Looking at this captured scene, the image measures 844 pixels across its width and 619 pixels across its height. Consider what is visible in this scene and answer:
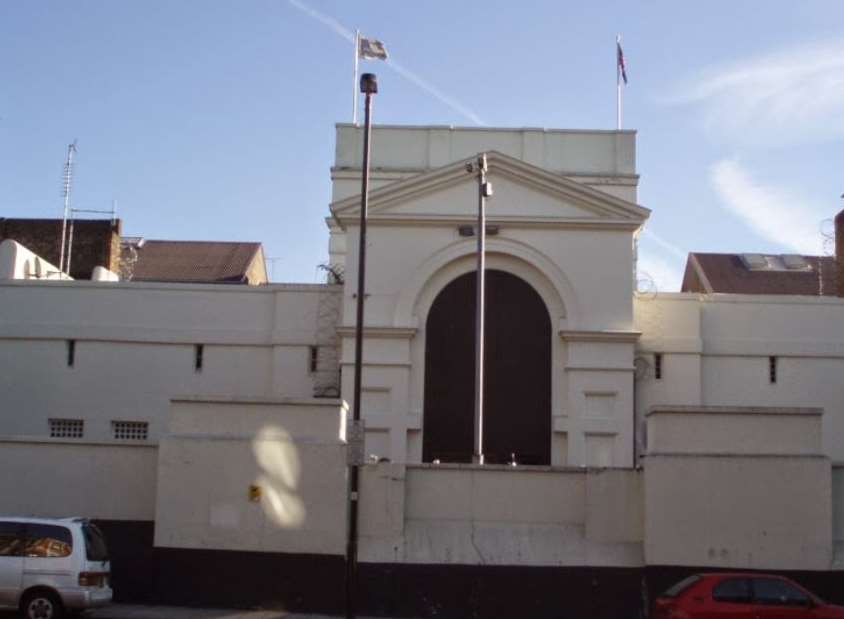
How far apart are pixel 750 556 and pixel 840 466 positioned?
2.62 meters

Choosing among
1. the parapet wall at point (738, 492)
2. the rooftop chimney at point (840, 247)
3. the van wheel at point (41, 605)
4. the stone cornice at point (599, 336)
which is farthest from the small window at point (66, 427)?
the rooftop chimney at point (840, 247)

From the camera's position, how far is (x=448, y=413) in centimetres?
3578

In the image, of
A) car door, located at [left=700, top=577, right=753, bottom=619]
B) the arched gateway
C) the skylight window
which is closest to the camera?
car door, located at [left=700, top=577, right=753, bottom=619]

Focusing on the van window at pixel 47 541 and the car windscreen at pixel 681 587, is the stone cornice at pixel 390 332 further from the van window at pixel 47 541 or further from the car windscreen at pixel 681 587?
the car windscreen at pixel 681 587

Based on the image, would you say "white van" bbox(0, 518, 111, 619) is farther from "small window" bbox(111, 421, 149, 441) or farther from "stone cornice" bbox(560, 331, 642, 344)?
"stone cornice" bbox(560, 331, 642, 344)

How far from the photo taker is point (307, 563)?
2483cm

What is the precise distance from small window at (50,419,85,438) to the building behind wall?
61 mm

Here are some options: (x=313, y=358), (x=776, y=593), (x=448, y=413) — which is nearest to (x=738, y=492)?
(x=776, y=593)

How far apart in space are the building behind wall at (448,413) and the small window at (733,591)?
324 cm

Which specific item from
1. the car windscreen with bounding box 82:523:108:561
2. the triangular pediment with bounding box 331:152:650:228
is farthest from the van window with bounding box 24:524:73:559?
the triangular pediment with bounding box 331:152:650:228

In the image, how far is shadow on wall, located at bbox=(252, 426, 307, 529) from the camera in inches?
985

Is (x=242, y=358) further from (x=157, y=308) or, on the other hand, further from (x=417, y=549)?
(x=417, y=549)

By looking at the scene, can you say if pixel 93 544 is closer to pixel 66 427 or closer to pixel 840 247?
pixel 66 427

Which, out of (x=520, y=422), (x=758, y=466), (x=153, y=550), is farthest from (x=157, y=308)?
(x=758, y=466)
